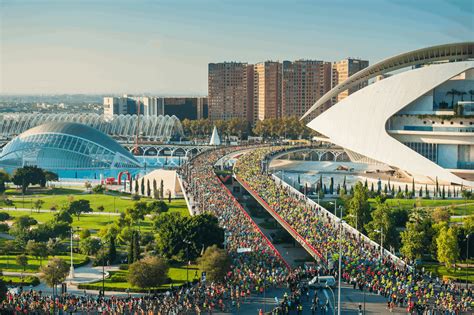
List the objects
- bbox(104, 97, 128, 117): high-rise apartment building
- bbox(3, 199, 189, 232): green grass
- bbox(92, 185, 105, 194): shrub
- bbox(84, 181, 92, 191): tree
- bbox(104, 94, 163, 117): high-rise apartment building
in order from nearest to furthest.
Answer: bbox(3, 199, 189, 232): green grass
bbox(92, 185, 105, 194): shrub
bbox(84, 181, 92, 191): tree
bbox(104, 94, 163, 117): high-rise apartment building
bbox(104, 97, 128, 117): high-rise apartment building

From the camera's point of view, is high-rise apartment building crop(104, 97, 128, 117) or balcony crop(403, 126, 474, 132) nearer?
balcony crop(403, 126, 474, 132)

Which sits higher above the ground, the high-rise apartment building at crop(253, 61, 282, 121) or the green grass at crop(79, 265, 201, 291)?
the high-rise apartment building at crop(253, 61, 282, 121)

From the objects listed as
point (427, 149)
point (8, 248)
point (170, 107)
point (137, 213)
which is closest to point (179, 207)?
point (137, 213)

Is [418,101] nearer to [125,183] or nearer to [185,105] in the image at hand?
[125,183]

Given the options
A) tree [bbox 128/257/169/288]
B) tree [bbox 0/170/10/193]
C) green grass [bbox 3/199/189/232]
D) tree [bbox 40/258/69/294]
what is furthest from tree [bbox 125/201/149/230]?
tree [bbox 0/170/10/193]

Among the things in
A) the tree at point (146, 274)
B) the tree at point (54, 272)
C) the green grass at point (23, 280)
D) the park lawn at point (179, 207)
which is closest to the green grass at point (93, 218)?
the park lawn at point (179, 207)

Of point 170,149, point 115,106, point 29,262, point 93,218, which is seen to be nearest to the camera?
point 29,262

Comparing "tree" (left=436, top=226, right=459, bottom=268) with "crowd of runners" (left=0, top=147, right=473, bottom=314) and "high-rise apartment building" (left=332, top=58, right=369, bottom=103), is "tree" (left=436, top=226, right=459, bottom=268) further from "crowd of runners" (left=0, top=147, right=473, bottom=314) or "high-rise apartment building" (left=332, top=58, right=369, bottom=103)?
"high-rise apartment building" (left=332, top=58, right=369, bottom=103)

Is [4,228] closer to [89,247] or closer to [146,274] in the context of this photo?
[89,247]
